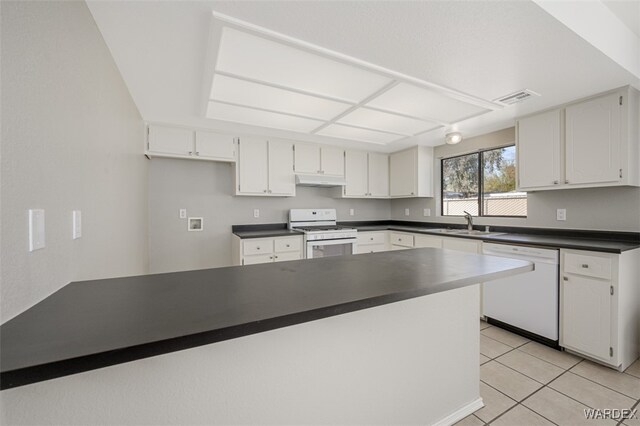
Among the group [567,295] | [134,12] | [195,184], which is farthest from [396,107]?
[195,184]

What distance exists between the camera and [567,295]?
2.19 meters

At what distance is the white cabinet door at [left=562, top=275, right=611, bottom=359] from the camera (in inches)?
78.3

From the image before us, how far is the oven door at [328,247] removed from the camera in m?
3.33

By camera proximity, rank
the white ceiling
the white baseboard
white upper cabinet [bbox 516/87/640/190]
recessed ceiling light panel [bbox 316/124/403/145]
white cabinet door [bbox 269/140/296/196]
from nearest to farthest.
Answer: the white ceiling, the white baseboard, white upper cabinet [bbox 516/87/640/190], recessed ceiling light panel [bbox 316/124/403/145], white cabinet door [bbox 269/140/296/196]

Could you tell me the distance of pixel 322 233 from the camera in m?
3.39

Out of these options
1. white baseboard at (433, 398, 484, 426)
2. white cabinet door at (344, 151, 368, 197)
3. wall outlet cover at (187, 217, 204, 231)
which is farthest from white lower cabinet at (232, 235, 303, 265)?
white baseboard at (433, 398, 484, 426)

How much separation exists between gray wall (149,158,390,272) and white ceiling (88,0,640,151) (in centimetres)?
118

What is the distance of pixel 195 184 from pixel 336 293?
3053 mm

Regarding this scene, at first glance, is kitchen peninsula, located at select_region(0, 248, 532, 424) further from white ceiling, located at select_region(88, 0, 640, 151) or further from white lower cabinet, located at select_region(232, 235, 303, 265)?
white lower cabinet, located at select_region(232, 235, 303, 265)

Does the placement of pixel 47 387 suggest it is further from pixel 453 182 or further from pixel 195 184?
pixel 453 182

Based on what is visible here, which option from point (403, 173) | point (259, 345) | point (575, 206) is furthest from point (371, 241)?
point (259, 345)

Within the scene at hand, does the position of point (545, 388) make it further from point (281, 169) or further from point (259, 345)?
point (281, 169)

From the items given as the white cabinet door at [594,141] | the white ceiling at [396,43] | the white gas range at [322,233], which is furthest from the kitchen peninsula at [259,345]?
the white gas range at [322,233]

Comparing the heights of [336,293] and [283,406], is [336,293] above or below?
above
